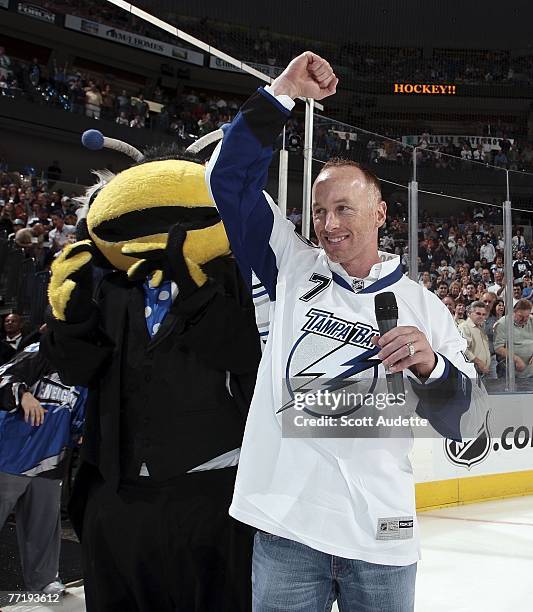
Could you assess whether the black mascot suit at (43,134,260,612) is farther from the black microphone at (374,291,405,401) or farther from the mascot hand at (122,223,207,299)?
the black microphone at (374,291,405,401)

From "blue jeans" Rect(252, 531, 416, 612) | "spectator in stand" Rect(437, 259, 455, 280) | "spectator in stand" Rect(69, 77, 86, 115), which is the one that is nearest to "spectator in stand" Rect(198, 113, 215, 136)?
"spectator in stand" Rect(69, 77, 86, 115)

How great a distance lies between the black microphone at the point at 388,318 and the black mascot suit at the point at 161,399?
1.95ft

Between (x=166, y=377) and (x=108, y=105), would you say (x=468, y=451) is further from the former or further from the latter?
(x=108, y=105)

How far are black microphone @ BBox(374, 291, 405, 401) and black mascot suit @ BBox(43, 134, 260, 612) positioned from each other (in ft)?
1.95

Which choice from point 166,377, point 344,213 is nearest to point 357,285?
point 344,213

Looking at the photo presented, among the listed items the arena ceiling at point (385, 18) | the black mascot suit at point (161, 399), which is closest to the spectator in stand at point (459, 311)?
the black mascot suit at point (161, 399)

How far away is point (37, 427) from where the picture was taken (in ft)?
9.59

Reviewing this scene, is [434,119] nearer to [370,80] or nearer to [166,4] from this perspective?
[370,80]

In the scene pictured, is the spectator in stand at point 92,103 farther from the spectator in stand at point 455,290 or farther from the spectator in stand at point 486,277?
the spectator in stand at point 455,290

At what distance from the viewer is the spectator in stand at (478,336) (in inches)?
205

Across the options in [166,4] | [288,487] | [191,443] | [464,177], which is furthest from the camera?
[166,4]

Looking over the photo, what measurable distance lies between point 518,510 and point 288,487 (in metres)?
4.95

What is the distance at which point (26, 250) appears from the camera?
715cm

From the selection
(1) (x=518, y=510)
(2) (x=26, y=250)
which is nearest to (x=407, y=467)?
(1) (x=518, y=510)
